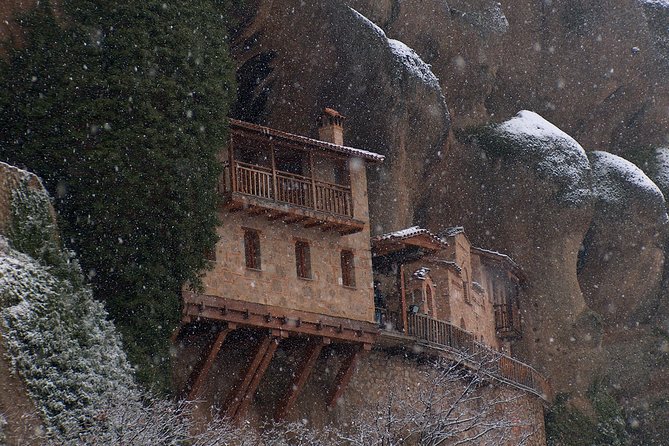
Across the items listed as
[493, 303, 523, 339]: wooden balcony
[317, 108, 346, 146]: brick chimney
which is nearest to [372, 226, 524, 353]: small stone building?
[493, 303, 523, 339]: wooden balcony

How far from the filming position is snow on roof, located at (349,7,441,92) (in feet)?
133

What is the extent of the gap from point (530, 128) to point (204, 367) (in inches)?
853

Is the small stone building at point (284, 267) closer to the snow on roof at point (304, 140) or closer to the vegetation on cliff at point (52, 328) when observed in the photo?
A: the snow on roof at point (304, 140)

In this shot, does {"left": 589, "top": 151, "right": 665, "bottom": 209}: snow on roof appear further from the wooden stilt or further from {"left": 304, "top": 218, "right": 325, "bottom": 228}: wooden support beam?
{"left": 304, "top": 218, "right": 325, "bottom": 228}: wooden support beam

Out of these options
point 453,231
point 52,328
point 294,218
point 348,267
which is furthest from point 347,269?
point 52,328

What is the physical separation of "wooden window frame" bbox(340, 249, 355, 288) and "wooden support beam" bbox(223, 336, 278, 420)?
378cm

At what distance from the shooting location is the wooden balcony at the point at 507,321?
46.9 meters

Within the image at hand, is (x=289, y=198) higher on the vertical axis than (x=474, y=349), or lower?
higher

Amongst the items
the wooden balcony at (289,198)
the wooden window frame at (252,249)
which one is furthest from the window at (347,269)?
the wooden window frame at (252,249)

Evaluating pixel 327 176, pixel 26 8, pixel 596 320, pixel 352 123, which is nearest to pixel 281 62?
pixel 352 123

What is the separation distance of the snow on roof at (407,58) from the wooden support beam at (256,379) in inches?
489

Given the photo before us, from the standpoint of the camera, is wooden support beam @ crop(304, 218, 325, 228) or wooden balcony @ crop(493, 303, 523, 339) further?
wooden balcony @ crop(493, 303, 523, 339)

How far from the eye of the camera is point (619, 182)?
51.3 m

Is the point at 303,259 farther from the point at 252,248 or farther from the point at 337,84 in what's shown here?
the point at 337,84
